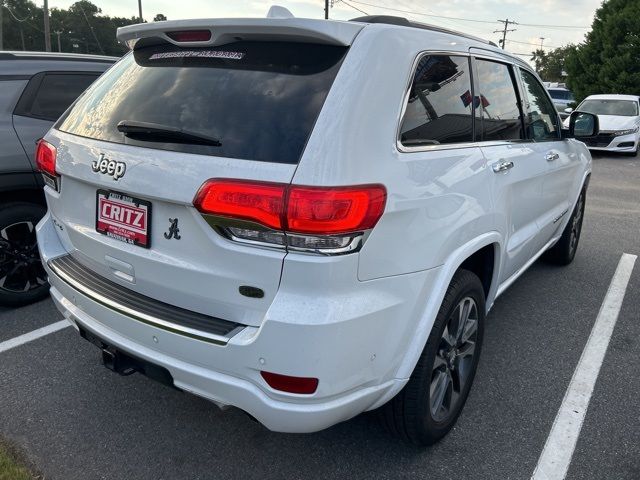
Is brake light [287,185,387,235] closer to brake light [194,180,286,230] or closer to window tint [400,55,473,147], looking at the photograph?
brake light [194,180,286,230]

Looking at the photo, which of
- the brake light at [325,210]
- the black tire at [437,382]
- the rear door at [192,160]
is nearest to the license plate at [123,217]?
the rear door at [192,160]

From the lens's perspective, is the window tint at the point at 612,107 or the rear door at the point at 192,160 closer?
the rear door at the point at 192,160

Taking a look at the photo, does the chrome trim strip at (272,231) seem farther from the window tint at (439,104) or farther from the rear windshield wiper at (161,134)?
the window tint at (439,104)

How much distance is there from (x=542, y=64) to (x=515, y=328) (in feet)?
285

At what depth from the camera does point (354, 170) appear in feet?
5.74

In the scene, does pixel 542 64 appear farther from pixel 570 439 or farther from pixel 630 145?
pixel 570 439

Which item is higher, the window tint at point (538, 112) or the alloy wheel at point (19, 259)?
the window tint at point (538, 112)

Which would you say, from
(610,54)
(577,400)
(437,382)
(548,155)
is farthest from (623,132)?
(437,382)

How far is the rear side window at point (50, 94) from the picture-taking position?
3871 mm

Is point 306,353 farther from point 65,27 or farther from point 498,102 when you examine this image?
point 65,27

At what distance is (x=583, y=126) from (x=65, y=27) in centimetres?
8225

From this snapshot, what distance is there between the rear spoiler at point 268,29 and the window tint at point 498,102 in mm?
1041

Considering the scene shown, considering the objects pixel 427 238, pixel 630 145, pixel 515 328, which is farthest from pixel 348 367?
pixel 630 145

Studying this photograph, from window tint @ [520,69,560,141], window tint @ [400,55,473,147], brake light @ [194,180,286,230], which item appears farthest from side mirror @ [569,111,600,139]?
brake light @ [194,180,286,230]
